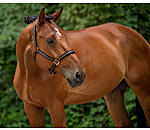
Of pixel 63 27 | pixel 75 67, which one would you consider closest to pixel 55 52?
pixel 75 67

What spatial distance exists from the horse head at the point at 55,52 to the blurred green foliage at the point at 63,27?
5.65 feet

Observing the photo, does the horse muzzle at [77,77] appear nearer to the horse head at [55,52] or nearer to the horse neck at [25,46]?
the horse head at [55,52]

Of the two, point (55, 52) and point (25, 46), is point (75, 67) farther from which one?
point (25, 46)

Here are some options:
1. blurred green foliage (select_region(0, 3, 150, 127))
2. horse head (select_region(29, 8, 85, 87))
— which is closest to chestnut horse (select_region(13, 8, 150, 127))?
horse head (select_region(29, 8, 85, 87))

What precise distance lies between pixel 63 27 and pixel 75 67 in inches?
79.1

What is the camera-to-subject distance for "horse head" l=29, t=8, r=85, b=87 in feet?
4.19

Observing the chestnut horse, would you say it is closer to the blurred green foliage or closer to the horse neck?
the horse neck

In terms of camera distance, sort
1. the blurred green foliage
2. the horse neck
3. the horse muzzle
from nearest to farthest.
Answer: the horse muzzle
the horse neck
the blurred green foliage

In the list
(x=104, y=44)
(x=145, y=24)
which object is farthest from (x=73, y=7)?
(x=104, y=44)

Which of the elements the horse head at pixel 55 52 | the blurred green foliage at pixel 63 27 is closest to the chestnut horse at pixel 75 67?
the horse head at pixel 55 52

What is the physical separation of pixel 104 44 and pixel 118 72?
0.28 meters

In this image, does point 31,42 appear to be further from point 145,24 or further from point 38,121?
point 145,24

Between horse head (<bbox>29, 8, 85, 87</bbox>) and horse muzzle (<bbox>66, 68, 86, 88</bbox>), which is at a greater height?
horse head (<bbox>29, 8, 85, 87</bbox>)

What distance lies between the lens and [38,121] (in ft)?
5.49
